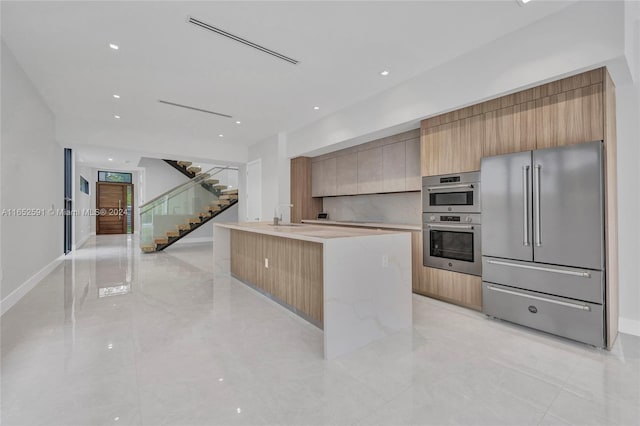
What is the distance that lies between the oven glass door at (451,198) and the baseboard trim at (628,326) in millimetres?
1662

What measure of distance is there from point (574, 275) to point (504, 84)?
73.4 inches

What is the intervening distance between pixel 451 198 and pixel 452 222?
0.93ft

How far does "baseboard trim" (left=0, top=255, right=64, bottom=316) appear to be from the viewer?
3180mm

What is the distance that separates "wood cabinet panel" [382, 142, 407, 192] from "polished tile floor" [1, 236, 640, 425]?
2.05 m

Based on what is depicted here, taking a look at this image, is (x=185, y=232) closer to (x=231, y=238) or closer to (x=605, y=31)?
(x=231, y=238)

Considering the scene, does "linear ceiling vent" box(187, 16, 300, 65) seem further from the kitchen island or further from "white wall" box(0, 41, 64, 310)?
"white wall" box(0, 41, 64, 310)

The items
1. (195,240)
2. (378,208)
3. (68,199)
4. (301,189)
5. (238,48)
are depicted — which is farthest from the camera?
(195,240)

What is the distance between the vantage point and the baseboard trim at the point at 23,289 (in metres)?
3.18

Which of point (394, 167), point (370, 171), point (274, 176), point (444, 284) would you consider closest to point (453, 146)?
point (394, 167)

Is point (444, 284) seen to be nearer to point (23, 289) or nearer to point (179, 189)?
point (23, 289)

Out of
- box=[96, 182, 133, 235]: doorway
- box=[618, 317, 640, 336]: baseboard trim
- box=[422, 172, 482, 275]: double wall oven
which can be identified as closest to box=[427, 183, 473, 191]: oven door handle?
box=[422, 172, 482, 275]: double wall oven

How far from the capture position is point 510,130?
297 centimetres

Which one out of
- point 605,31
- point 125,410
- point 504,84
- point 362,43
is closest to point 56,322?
point 125,410

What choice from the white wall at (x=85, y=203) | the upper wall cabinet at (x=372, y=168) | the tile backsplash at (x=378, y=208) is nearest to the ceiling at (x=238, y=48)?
the upper wall cabinet at (x=372, y=168)
